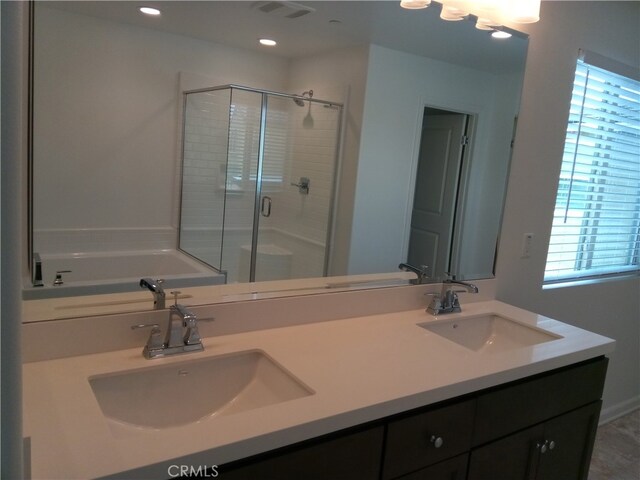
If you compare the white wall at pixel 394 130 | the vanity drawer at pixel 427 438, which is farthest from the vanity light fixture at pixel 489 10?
the vanity drawer at pixel 427 438

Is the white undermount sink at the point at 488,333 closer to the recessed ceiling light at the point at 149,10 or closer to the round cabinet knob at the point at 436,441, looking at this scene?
the round cabinet knob at the point at 436,441

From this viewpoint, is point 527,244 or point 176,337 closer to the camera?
point 176,337

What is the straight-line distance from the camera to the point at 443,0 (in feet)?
5.96

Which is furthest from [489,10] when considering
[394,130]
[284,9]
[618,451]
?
[618,451]

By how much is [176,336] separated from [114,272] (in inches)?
10.4

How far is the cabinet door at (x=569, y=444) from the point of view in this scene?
167 cm

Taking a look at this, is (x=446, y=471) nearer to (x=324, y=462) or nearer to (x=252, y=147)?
(x=324, y=462)

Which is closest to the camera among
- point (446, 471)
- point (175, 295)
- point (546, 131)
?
point (446, 471)

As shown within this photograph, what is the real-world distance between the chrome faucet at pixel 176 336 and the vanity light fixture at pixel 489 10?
1.33 meters

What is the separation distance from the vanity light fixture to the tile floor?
2.26 meters

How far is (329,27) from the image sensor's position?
1616 mm

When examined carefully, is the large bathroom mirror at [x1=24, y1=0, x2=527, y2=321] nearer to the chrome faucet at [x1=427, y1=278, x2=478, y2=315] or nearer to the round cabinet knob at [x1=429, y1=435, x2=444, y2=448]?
the chrome faucet at [x1=427, y1=278, x2=478, y2=315]

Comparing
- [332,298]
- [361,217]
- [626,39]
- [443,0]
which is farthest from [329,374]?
[626,39]

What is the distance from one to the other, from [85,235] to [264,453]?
0.78 m
